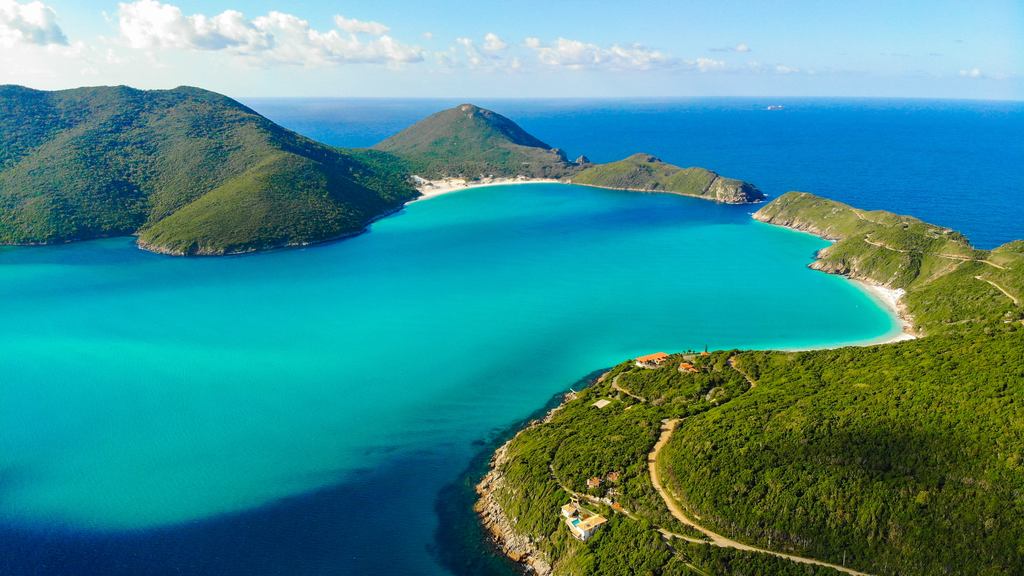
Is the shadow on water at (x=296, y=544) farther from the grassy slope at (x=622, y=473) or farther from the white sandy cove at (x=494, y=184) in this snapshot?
the white sandy cove at (x=494, y=184)

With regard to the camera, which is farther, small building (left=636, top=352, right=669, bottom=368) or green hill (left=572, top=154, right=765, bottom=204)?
green hill (left=572, top=154, right=765, bottom=204)

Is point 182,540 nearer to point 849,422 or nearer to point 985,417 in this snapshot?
point 849,422

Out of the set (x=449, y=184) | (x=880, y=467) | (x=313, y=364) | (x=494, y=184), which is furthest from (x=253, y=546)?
(x=494, y=184)

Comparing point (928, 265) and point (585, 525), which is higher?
point (928, 265)

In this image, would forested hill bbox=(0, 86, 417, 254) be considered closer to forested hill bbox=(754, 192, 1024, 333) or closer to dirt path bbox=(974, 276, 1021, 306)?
forested hill bbox=(754, 192, 1024, 333)

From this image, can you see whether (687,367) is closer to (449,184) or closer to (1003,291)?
(1003,291)

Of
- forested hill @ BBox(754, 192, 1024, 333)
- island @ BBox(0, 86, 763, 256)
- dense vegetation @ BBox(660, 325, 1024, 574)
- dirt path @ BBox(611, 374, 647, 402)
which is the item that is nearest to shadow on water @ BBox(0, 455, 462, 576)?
dense vegetation @ BBox(660, 325, 1024, 574)
